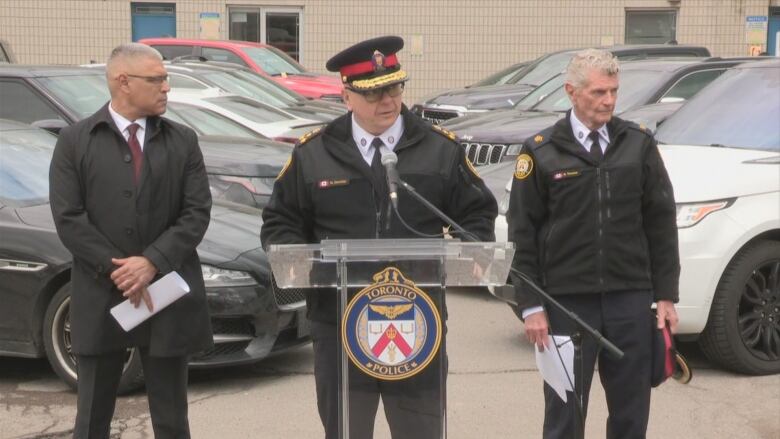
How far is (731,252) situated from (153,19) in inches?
735

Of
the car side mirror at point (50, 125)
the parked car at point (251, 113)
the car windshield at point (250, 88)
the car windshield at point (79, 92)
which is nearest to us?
the car side mirror at point (50, 125)

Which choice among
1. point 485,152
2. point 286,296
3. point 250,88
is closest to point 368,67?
point 286,296

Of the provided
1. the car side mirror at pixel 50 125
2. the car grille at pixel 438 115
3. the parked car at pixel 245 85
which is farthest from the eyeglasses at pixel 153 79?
the car grille at pixel 438 115

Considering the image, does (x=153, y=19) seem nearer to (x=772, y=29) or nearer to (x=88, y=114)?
(x=772, y=29)

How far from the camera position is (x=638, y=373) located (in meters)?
4.26

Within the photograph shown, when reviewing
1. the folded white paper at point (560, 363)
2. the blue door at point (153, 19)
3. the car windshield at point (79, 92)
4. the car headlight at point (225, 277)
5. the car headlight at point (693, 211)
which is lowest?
the car headlight at point (225, 277)

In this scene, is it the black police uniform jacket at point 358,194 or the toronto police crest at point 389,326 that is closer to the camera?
the toronto police crest at point 389,326

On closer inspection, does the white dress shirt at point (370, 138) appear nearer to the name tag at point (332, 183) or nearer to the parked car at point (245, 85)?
the name tag at point (332, 183)

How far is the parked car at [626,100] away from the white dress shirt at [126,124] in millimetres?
5860

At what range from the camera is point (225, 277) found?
20.6 ft

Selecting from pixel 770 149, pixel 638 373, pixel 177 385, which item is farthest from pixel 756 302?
pixel 177 385

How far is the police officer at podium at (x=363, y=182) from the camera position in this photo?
12.6 feet

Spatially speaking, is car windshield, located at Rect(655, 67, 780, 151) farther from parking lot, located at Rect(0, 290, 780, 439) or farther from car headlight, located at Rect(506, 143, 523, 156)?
car headlight, located at Rect(506, 143, 523, 156)

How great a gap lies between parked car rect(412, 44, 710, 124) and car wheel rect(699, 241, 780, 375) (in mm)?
8022
